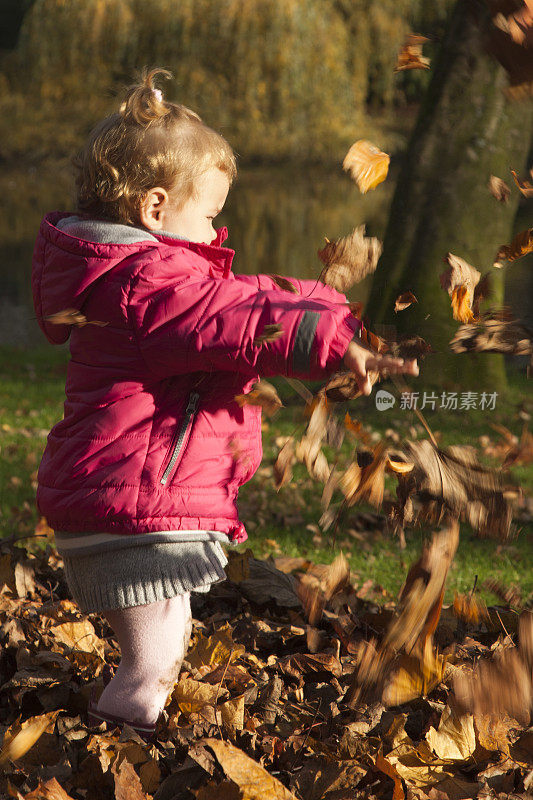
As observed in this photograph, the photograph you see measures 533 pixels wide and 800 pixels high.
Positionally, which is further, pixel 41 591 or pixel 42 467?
pixel 41 591

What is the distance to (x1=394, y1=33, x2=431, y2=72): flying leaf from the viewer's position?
2049 millimetres

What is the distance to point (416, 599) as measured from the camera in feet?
6.31

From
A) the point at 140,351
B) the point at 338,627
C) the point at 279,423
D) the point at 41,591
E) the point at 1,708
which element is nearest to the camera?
the point at 140,351

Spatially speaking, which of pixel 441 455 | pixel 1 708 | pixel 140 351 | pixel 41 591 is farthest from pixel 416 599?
pixel 41 591

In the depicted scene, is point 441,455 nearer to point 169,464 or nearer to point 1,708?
point 169,464

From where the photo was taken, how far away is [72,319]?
72.9 inches

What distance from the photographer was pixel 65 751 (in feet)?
6.26

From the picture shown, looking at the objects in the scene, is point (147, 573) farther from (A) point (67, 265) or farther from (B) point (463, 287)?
(B) point (463, 287)

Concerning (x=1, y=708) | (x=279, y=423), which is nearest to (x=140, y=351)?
(x=1, y=708)

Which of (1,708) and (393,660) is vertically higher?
(393,660)

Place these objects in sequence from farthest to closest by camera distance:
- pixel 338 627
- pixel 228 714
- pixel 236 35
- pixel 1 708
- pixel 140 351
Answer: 1. pixel 236 35
2. pixel 338 627
3. pixel 1 708
4. pixel 228 714
5. pixel 140 351

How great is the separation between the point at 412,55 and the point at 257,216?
902 cm

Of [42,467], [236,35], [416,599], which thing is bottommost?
[416,599]

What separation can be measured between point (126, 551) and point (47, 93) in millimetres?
10480
